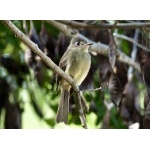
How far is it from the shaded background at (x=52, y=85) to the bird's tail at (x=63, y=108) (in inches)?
2.1

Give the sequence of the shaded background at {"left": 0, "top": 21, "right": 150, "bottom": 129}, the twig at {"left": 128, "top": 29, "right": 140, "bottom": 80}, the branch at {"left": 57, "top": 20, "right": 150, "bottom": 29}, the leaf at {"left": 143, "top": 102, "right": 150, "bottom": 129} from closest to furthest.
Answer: the leaf at {"left": 143, "top": 102, "right": 150, "bottom": 129}, the branch at {"left": 57, "top": 20, "right": 150, "bottom": 29}, the shaded background at {"left": 0, "top": 21, "right": 150, "bottom": 129}, the twig at {"left": 128, "top": 29, "right": 140, "bottom": 80}

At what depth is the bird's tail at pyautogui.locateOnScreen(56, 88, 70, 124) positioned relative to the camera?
213 cm

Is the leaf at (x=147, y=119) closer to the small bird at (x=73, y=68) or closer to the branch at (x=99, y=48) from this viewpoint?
the small bird at (x=73, y=68)

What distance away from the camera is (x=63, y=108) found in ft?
7.04

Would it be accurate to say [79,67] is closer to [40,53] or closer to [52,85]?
[40,53]

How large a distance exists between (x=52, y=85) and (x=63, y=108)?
53cm

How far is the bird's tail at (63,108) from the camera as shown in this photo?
6.99 feet

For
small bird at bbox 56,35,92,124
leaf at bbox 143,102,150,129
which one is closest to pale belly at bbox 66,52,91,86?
small bird at bbox 56,35,92,124

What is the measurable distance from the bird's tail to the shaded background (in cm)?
5

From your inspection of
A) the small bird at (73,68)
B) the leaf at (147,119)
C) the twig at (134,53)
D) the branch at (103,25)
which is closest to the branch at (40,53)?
the small bird at (73,68)

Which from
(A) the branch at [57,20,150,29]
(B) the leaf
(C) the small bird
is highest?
(A) the branch at [57,20,150,29]

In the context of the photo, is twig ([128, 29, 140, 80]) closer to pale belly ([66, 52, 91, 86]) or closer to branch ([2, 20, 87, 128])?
pale belly ([66, 52, 91, 86])

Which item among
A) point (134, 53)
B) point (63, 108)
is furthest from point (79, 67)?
point (134, 53)

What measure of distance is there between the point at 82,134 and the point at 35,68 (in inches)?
21.8
